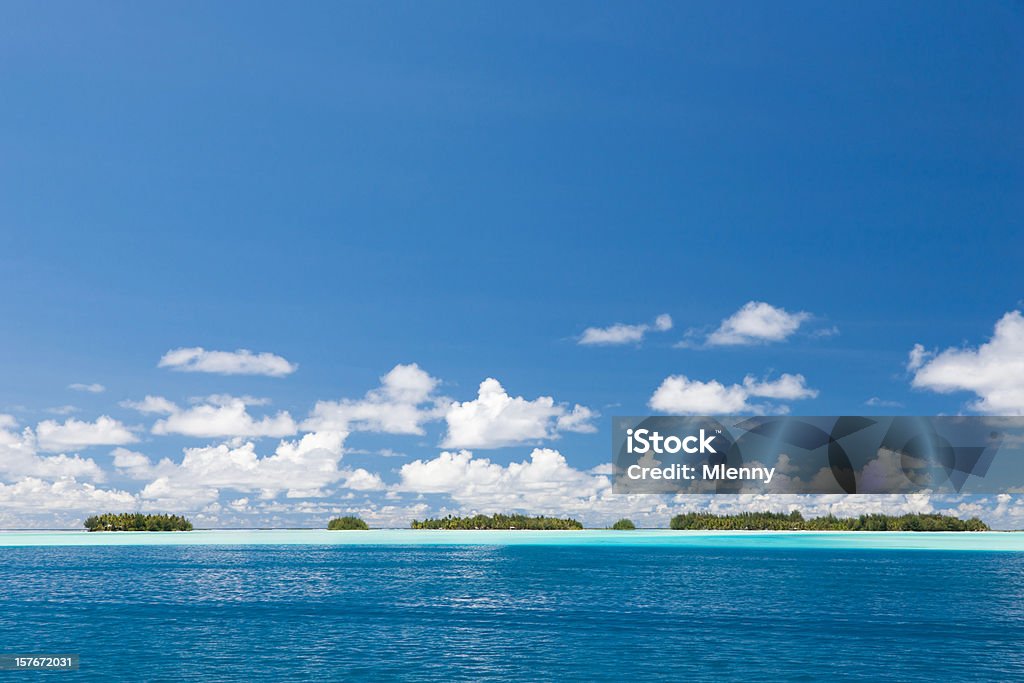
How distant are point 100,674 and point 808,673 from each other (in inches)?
1371

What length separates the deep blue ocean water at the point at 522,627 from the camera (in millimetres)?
42062

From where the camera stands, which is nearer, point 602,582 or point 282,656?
point 282,656

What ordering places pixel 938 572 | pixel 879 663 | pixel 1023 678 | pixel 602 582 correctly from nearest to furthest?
pixel 1023 678
pixel 879 663
pixel 602 582
pixel 938 572

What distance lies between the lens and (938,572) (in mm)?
113688

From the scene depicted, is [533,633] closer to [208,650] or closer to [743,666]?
[743,666]

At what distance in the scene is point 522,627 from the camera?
56.1 m

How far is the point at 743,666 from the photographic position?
42.2 metres

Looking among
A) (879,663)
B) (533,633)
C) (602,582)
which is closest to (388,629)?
→ (533,633)

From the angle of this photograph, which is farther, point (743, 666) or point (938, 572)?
point (938, 572)

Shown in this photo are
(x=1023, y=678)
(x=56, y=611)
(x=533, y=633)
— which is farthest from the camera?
(x=56, y=611)

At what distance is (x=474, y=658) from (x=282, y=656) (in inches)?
416

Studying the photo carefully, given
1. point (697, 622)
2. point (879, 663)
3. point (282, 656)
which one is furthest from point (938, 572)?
point (282, 656)

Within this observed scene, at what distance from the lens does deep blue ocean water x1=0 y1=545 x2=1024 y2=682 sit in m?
42.1

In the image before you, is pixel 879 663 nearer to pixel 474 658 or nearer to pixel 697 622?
pixel 697 622
